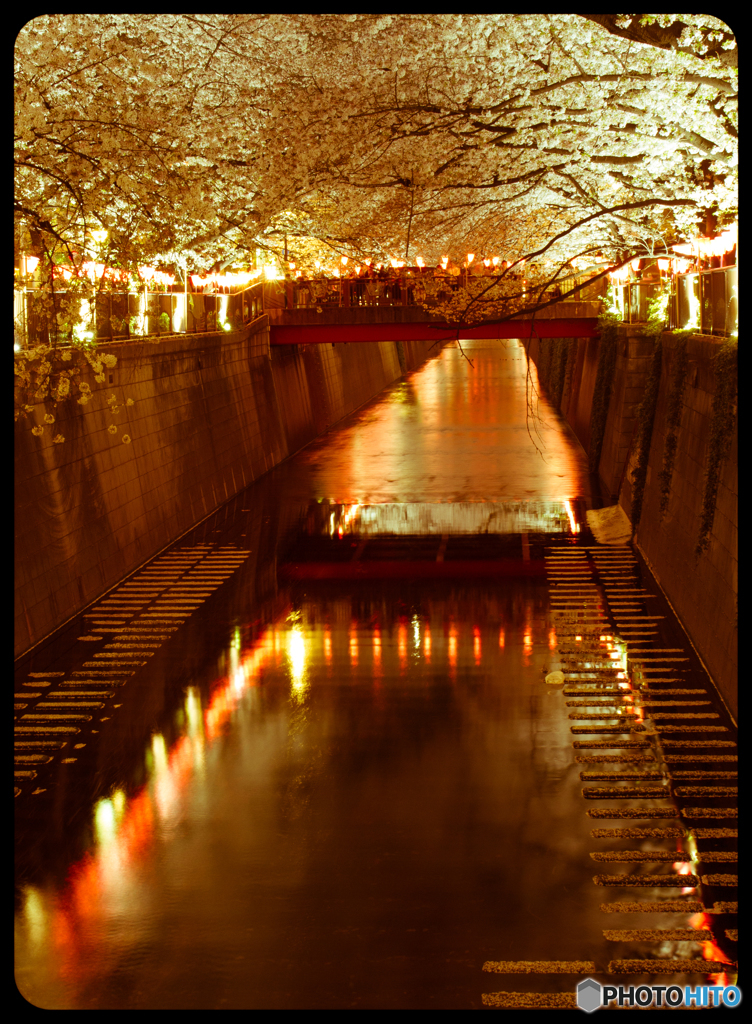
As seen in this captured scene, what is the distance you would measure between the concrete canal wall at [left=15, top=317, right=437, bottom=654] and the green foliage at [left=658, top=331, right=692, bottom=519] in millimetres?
9092

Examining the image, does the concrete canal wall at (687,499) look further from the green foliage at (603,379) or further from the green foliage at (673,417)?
the green foliage at (603,379)

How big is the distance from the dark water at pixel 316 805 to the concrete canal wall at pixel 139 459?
0.91m

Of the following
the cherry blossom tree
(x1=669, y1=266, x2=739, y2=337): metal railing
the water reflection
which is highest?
the cherry blossom tree

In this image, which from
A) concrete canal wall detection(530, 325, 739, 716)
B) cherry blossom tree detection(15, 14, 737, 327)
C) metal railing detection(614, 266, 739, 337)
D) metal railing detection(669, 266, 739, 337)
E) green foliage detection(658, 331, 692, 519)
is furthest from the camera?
green foliage detection(658, 331, 692, 519)

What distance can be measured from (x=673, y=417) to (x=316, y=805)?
395 inches

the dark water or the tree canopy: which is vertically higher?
the tree canopy

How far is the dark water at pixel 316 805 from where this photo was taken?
805cm

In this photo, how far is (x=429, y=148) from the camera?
16.5 m

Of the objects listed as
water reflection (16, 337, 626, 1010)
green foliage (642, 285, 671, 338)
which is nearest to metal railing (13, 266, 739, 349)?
green foliage (642, 285, 671, 338)

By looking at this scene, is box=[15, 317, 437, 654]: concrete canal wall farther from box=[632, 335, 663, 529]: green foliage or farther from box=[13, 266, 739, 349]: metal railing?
box=[632, 335, 663, 529]: green foliage

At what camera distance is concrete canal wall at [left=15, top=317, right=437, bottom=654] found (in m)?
15.2

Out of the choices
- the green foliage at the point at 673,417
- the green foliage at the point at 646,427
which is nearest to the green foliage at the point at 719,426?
the green foliage at the point at 673,417
